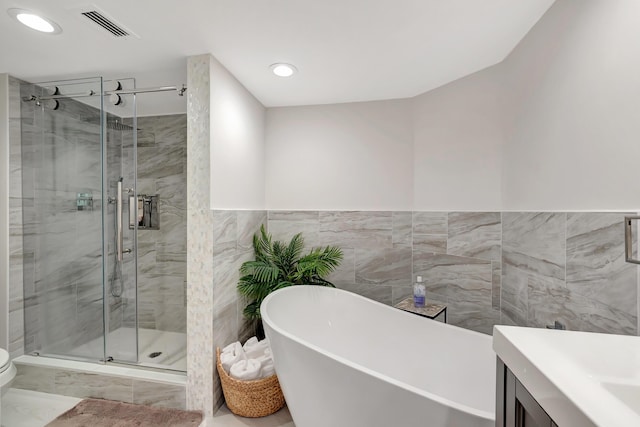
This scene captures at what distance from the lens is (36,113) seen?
2283 mm

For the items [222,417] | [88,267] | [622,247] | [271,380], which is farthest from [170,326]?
[622,247]

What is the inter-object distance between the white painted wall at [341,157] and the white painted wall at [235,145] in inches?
7.6

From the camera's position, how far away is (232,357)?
6.54 ft

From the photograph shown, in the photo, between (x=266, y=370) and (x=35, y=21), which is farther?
(x=266, y=370)

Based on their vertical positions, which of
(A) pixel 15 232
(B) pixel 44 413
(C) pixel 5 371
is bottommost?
(B) pixel 44 413

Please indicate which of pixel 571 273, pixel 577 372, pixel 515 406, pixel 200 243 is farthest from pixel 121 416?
pixel 571 273

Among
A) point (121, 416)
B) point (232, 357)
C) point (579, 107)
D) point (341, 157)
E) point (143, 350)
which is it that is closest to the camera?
point (579, 107)

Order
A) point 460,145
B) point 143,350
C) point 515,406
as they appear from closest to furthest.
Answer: point 515,406
point 460,145
point 143,350

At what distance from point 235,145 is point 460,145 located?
178 cm

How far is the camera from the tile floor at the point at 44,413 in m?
1.87

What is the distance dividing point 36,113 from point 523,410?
10.9 feet

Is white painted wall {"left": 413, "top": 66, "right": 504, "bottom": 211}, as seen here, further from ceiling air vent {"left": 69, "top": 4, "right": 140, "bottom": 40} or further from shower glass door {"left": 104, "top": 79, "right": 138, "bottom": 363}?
shower glass door {"left": 104, "top": 79, "right": 138, "bottom": 363}

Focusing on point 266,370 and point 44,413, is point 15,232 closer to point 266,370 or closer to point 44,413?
point 44,413

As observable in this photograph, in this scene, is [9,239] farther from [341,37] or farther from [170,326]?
[341,37]
